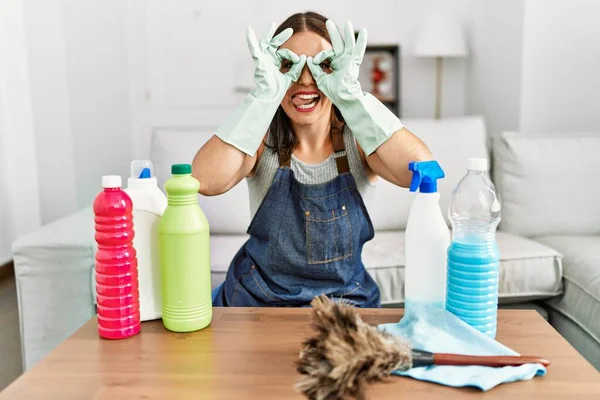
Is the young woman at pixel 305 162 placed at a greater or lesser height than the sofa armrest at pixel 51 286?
greater

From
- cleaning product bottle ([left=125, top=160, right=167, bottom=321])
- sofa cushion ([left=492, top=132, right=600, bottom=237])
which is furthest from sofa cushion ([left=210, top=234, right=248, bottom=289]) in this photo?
sofa cushion ([left=492, top=132, right=600, bottom=237])

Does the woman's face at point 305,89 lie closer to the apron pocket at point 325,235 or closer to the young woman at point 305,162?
the young woman at point 305,162

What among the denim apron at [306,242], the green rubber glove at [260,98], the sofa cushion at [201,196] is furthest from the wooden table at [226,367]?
the sofa cushion at [201,196]

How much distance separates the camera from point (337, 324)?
68cm

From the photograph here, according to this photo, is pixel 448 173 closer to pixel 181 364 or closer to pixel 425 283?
pixel 425 283

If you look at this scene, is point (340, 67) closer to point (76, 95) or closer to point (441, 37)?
point (441, 37)

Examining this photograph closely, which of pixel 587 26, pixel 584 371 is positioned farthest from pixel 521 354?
pixel 587 26

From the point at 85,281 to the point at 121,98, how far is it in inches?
86.6

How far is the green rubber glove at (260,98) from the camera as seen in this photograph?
3.42 ft

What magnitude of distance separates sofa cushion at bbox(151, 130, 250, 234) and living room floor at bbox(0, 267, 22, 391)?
798mm

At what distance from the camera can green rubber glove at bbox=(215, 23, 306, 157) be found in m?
1.04

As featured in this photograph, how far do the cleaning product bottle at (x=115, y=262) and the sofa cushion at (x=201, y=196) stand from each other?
1.20 meters

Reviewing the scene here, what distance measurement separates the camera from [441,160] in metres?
2.15

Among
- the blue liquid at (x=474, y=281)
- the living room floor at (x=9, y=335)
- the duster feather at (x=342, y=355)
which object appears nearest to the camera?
the duster feather at (x=342, y=355)
